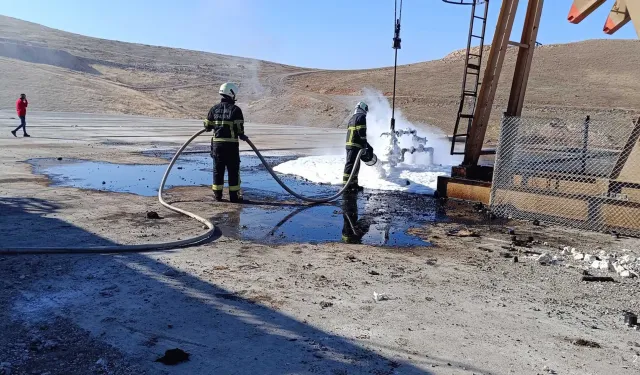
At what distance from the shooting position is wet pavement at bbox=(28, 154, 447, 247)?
689 cm

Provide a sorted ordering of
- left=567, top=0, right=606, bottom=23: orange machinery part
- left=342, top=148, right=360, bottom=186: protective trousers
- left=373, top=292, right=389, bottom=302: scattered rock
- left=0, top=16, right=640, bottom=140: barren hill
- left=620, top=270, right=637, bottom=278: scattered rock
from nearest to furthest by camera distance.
A: left=373, top=292, right=389, bottom=302: scattered rock → left=620, top=270, right=637, bottom=278: scattered rock → left=567, top=0, right=606, bottom=23: orange machinery part → left=342, top=148, right=360, bottom=186: protective trousers → left=0, top=16, right=640, bottom=140: barren hill

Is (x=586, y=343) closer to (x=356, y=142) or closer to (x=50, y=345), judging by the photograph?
(x=50, y=345)

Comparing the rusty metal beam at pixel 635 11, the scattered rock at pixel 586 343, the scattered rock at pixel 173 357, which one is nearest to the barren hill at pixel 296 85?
the rusty metal beam at pixel 635 11

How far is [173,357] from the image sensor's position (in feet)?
10.9

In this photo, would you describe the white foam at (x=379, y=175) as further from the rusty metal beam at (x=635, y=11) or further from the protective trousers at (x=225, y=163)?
the rusty metal beam at (x=635, y=11)

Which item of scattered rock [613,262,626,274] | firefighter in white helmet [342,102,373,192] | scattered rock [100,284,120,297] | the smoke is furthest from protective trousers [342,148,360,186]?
scattered rock [100,284,120,297]

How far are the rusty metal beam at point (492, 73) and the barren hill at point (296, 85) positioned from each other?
24239mm

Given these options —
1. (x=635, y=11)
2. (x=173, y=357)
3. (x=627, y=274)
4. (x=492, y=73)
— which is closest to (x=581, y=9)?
(x=492, y=73)

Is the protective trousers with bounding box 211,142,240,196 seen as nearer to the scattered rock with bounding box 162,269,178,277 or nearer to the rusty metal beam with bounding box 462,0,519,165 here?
the scattered rock with bounding box 162,269,178,277

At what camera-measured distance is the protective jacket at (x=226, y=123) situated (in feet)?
28.9

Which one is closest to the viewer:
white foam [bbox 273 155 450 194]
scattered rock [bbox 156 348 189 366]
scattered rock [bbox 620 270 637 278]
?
scattered rock [bbox 156 348 189 366]

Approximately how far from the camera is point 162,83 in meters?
59.4

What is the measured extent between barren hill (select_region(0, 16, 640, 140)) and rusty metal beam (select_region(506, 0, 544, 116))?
24182 mm

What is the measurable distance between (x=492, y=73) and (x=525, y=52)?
736 millimetres
